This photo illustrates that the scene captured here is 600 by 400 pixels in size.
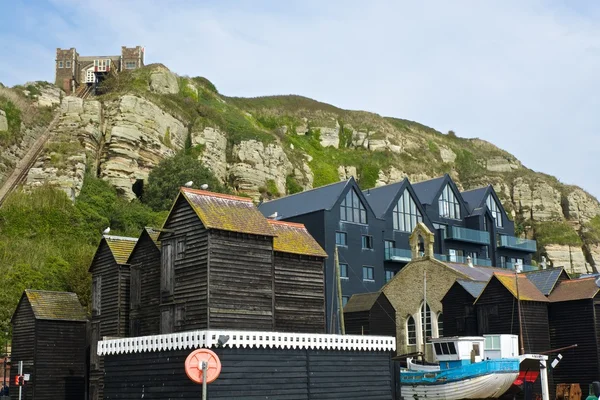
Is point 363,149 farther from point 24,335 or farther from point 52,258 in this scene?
point 24,335

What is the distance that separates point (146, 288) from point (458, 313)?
62.2ft

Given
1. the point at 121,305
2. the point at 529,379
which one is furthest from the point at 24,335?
the point at 529,379

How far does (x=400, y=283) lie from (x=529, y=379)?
12.5m

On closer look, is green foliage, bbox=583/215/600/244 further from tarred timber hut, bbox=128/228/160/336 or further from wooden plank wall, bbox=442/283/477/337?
tarred timber hut, bbox=128/228/160/336

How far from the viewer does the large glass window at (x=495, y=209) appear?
68125 mm

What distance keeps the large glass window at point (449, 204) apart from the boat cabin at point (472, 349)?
83.1 feet

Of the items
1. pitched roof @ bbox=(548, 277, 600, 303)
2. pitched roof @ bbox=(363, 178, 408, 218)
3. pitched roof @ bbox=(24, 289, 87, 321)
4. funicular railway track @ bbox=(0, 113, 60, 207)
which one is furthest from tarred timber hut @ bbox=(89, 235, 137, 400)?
pitched roof @ bbox=(363, 178, 408, 218)

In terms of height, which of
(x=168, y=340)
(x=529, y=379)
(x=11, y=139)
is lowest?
(x=529, y=379)

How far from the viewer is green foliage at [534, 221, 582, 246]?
3529 inches

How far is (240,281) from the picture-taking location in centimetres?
3020

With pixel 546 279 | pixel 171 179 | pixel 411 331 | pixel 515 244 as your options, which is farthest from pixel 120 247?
pixel 515 244

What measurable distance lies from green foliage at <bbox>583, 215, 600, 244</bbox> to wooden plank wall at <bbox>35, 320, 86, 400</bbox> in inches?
2820

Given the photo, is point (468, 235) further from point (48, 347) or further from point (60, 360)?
Answer: point (48, 347)

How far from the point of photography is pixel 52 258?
163 ft
